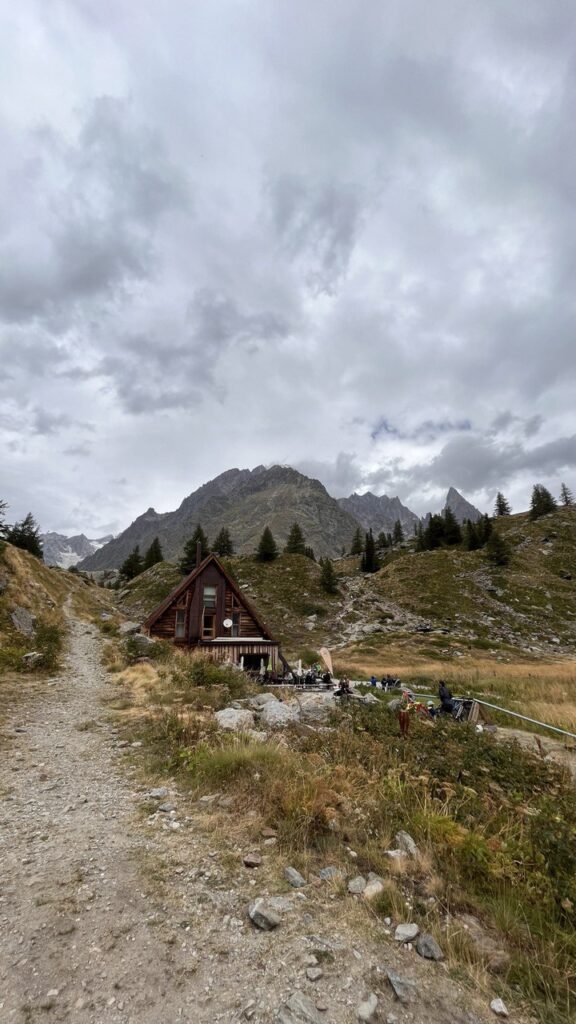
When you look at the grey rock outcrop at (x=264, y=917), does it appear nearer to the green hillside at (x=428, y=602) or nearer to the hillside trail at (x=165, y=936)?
the hillside trail at (x=165, y=936)

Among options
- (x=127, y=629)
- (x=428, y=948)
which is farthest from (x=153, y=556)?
(x=428, y=948)

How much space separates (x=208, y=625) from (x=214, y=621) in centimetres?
69

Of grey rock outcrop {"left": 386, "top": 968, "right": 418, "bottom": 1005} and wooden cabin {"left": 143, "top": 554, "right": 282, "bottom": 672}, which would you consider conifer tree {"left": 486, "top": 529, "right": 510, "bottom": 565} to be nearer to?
wooden cabin {"left": 143, "top": 554, "right": 282, "bottom": 672}

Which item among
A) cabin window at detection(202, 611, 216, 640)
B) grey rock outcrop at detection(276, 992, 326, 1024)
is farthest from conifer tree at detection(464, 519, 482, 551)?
grey rock outcrop at detection(276, 992, 326, 1024)

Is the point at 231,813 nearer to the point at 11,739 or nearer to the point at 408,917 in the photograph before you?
the point at 408,917

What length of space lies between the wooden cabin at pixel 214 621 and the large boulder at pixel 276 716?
1765 cm

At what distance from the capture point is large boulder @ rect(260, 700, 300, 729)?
496 inches

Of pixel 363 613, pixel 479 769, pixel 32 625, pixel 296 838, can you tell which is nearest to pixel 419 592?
pixel 363 613

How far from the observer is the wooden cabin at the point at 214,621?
32.4 metres

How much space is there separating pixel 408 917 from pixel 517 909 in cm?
135

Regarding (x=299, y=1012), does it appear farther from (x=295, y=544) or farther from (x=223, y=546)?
(x=295, y=544)

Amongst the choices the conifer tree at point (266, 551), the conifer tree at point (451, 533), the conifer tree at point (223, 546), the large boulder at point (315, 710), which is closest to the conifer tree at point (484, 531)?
the conifer tree at point (451, 533)

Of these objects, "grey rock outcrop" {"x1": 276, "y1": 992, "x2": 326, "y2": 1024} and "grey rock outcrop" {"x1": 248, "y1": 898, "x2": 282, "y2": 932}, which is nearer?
"grey rock outcrop" {"x1": 276, "y1": 992, "x2": 326, "y2": 1024}

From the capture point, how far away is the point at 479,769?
359 inches
